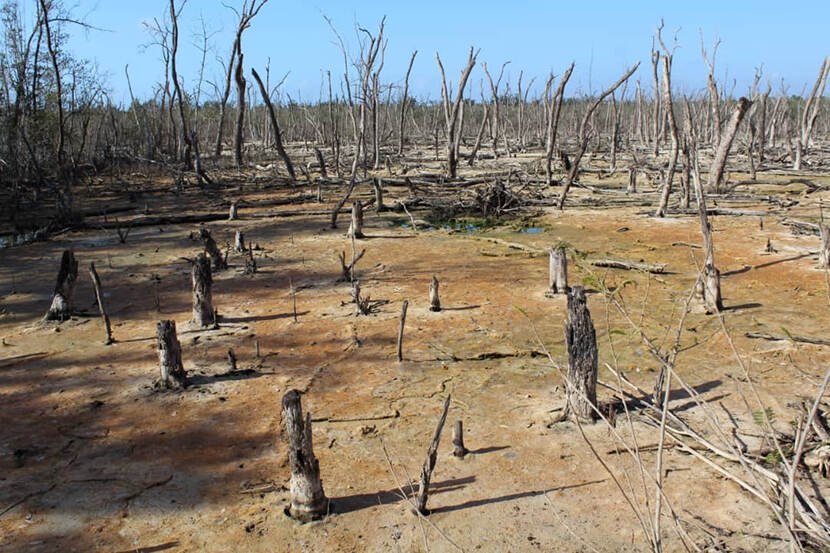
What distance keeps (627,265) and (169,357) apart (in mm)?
5372

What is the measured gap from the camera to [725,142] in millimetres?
12367

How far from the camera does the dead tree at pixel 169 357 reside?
204 inches

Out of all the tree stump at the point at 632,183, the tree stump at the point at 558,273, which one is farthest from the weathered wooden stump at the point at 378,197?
the tree stump at the point at 558,273

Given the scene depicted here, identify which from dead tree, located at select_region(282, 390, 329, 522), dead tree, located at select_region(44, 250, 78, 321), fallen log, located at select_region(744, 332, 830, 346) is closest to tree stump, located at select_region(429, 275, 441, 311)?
fallen log, located at select_region(744, 332, 830, 346)

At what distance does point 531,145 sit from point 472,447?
26.9 m

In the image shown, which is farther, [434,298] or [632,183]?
[632,183]

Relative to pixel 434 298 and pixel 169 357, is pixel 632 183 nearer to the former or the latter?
pixel 434 298

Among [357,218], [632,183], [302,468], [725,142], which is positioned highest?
[725,142]

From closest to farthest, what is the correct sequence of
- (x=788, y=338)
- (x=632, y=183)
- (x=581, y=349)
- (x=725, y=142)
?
(x=581, y=349) < (x=788, y=338) < (x=725, y=142) < (x=632, y=183)

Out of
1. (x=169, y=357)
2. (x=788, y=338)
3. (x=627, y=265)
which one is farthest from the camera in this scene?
(x=627, y=265)

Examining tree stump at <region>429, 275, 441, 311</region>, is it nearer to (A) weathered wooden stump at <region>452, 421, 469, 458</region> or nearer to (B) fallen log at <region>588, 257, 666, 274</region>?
(B) fallen log at <region>588, 257, 666, 274</region>

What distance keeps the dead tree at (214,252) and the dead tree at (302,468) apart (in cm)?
529

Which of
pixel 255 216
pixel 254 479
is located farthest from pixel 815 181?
pixel 254 479

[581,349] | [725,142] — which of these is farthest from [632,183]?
[581,349]
